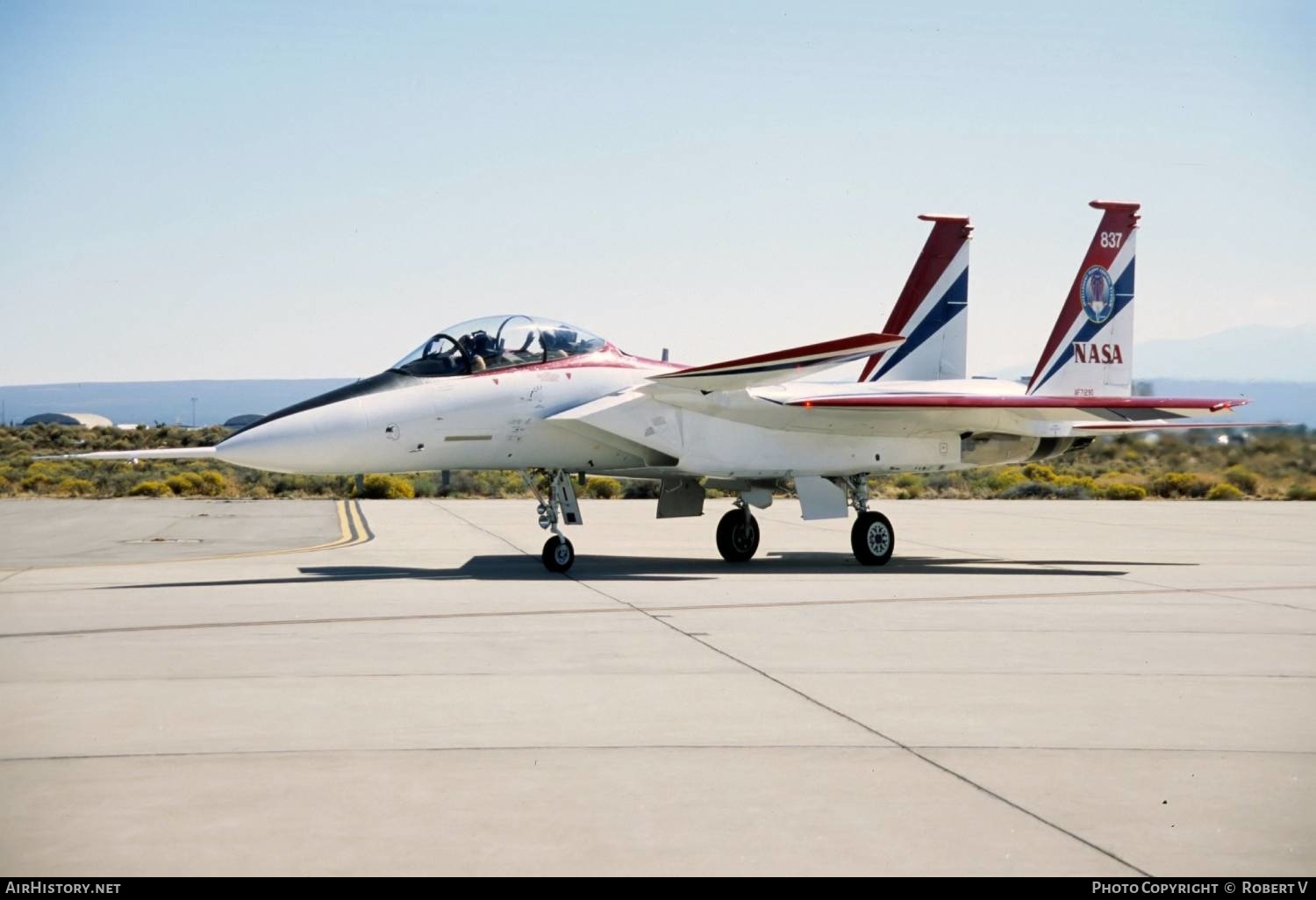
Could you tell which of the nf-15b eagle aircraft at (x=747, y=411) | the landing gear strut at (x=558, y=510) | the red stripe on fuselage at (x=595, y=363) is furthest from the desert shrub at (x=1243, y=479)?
the landing gear strut at (x=558, y=510)

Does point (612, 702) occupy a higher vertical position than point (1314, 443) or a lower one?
lower

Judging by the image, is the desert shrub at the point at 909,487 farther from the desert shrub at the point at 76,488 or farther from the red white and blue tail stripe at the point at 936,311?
the desert shrub at the point at 76,488

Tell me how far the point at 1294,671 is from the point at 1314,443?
29.1 metres

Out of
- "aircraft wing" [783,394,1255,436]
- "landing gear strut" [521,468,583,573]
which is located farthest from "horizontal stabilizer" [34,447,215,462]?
"aircraft wing" [783,394,1255,436]

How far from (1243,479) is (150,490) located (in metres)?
32.6

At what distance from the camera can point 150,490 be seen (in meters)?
38.1

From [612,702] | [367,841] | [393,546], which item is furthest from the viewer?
[393,546]

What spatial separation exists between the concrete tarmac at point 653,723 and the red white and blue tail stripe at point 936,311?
4.94 metres

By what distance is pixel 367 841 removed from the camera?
16.1ft

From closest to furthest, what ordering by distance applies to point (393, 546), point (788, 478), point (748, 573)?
point (748, 573) < point (788, 478) < point (393, 546)

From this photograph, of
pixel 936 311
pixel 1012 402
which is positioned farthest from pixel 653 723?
pixel 936 311

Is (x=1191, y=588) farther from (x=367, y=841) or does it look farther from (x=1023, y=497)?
(x=1023, y=497)

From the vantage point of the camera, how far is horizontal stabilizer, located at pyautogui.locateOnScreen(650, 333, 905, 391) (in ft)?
48.2

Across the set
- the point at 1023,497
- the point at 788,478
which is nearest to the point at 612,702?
the point at 788,478
